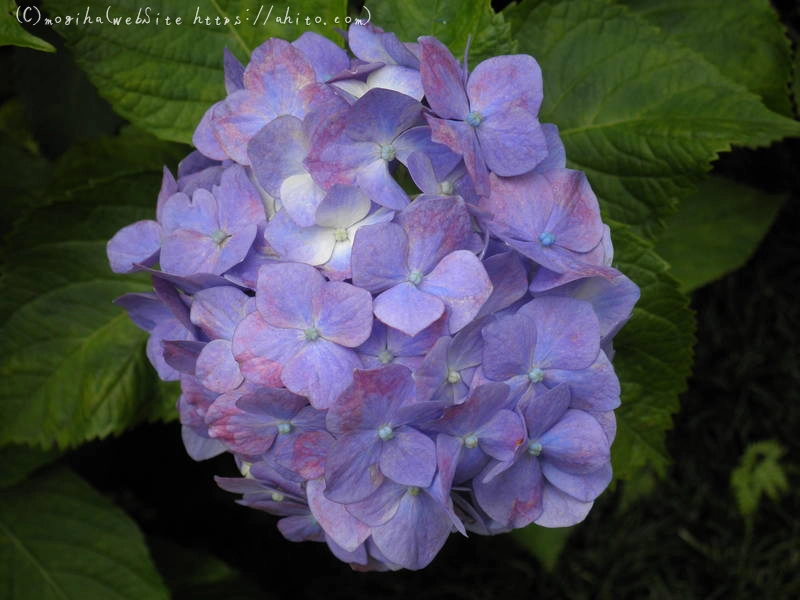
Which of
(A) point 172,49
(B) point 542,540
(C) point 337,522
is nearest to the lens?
(C) point 337,522

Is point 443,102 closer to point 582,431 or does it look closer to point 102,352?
point 582,431

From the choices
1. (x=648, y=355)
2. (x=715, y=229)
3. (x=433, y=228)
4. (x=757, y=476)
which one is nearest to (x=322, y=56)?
(x=433, y=228)

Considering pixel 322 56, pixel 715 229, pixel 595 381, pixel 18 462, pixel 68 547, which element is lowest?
pixel 68 547

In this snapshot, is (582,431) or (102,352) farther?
(102,352)

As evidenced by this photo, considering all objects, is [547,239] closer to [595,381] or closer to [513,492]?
[595,381]

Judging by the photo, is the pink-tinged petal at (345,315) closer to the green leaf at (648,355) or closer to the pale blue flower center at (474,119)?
the pale blue flower center at (474,119)

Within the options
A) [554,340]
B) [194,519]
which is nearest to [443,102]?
[554,340]
